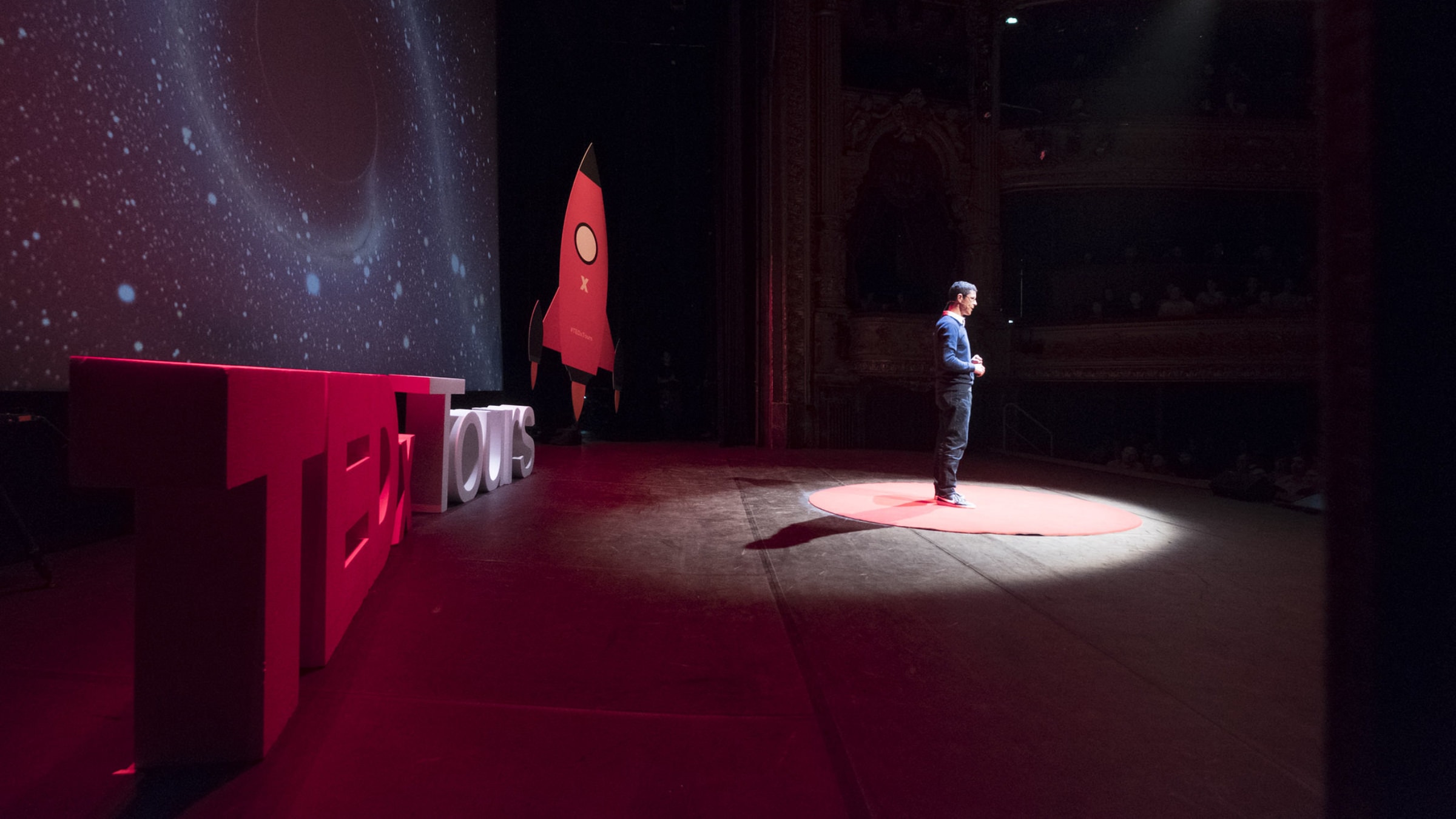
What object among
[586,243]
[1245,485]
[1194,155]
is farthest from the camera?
[1194,155]

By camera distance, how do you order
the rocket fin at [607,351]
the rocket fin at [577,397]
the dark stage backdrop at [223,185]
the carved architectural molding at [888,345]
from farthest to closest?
the rocket fin at [607,351]
the carved architectural molding at [888,345]
the rocket fin at [577,397]
the dark stage backdrop at [223,185]

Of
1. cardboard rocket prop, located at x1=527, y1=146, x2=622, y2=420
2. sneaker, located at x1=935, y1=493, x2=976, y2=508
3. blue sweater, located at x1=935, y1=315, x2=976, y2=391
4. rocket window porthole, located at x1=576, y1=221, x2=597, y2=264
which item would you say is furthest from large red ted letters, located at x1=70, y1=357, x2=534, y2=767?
rocket window porthole, located at x1=576, y1=221, x2=597, y2=264

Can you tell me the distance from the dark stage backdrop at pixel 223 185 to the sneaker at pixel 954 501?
13.4 feet

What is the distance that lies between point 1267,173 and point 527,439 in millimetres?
10507

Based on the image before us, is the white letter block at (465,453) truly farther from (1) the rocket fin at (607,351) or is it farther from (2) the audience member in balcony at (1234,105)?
(2) the audience member in balcony at (1234,105)

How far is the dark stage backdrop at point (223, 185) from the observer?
8.51ft

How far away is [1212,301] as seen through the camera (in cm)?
878

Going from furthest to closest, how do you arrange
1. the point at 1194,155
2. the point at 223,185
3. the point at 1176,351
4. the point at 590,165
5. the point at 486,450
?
the point at 1194,155, the point at 590,165, the point at 1176,351, the point at 486,450, the point at 223,185

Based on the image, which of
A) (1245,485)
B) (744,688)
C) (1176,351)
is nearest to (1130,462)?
(1176,351)

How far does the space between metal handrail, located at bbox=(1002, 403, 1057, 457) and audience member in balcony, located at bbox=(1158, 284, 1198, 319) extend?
203 centimetres

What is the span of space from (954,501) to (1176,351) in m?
5.83

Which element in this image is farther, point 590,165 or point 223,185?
point 590,165

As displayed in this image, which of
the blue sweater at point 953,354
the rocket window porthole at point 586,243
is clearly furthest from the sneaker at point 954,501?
the rocket window porthole at point 586,243

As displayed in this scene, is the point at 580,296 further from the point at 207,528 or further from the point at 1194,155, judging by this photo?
the point at 1194,155
